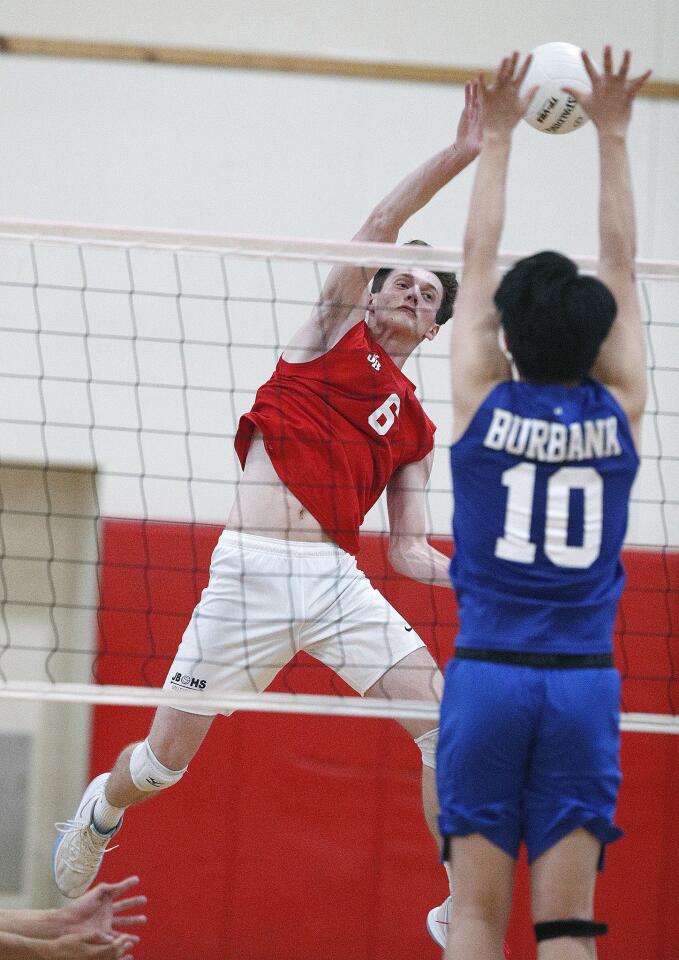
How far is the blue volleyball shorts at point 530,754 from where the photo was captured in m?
2.77

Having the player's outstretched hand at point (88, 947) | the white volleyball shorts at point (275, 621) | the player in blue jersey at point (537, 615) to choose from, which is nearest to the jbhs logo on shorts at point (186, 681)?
the white volleyball shorts at point (275, 621)

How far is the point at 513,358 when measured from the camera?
2.94 m

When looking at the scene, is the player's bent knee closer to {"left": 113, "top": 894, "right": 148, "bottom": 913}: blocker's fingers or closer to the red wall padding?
{"left": 113, "top": 894, "right": 148, "bottom": 913}: blocker's fingers

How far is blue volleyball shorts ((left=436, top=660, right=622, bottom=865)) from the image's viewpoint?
9.10 ft

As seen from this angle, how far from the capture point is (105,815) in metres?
4.34

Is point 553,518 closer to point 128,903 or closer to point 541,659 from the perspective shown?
point 541,659

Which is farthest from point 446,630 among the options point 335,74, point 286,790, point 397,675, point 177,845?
point 335,74

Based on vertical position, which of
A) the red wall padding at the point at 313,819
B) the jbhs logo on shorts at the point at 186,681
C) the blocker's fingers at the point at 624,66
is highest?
the blocker's fingers at the point at 624,66

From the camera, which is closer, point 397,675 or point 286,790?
point 397,675

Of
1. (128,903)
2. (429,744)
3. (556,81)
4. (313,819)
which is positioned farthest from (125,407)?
(128,903)

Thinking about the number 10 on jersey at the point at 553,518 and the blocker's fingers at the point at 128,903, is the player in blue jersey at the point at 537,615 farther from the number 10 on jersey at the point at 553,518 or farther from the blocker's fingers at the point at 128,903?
the blocker's fingers at the point at 128,903

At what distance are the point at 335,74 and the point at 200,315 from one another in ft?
5.40

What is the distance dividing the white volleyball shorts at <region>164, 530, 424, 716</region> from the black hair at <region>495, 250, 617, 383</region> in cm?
147

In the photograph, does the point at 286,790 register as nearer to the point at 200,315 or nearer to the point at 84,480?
the point at 84,480
